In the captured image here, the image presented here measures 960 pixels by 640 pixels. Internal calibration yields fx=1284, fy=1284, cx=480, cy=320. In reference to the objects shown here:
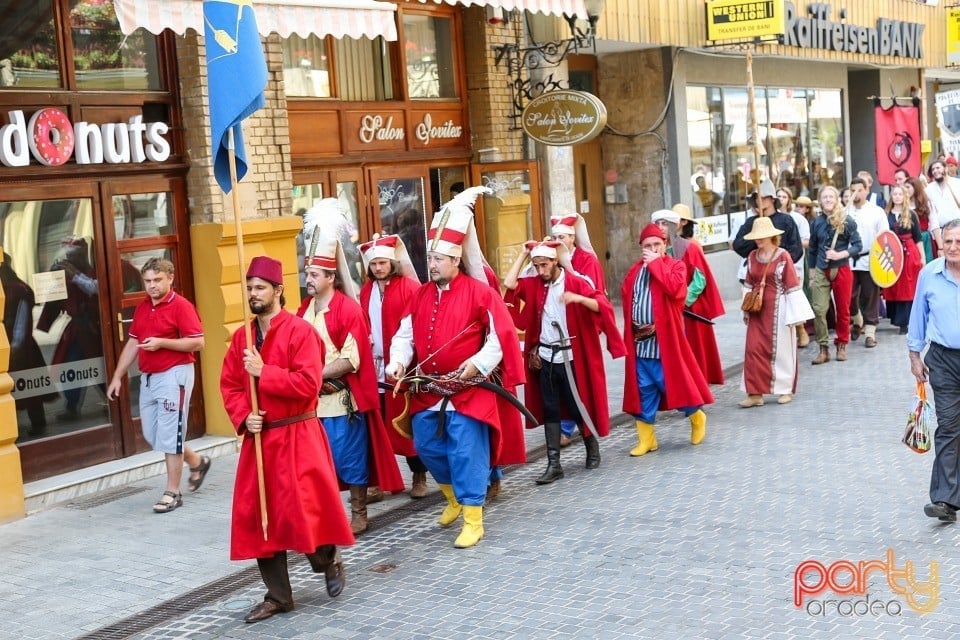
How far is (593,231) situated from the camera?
19375mm

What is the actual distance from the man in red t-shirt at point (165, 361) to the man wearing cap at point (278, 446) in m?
2.39

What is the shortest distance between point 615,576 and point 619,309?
41.5 ft

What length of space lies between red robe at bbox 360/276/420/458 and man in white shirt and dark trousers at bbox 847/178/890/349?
7.93 meters

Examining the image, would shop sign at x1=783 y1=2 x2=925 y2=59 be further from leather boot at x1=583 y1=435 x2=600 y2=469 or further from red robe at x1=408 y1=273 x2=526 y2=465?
red robe at x1=408 y1=273 x2=526 y2=465

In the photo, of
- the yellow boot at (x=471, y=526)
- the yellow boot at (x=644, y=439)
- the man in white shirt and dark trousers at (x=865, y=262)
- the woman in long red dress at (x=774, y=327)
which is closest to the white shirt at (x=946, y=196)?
the man in white shirt and dark trousers at (x=865, y=262)

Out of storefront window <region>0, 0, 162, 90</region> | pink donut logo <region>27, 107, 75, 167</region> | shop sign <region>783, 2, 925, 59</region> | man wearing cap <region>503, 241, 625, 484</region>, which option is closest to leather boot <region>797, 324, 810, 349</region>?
man wearing cap <region>503, 241, 625, 484</region>

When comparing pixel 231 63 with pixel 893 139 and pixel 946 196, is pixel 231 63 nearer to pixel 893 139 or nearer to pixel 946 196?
pixel 946 196

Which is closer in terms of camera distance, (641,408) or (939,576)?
(939,576)

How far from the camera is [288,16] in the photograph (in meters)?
9.84

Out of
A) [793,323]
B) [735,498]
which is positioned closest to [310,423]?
[735,498]

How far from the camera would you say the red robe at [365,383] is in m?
7.84

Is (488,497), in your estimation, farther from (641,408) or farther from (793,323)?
(793,323)

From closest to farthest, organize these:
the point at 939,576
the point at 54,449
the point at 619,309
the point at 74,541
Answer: the point at 939,576 → the point at 74,541 → the point at 54,449 → the point at 619,309

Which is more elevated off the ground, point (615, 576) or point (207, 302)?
point (207, 302)
